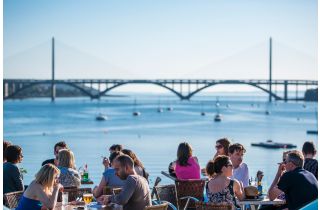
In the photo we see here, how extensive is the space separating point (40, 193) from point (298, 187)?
1.70 metres

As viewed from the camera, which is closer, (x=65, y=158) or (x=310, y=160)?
(x=65, y=158)

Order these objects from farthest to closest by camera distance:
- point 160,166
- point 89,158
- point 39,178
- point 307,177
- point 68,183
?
point 89,158 < point 160,166 < point 68,183 < point 307,177 < point 39,178

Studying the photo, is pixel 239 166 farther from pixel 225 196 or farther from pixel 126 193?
pixel 126 193

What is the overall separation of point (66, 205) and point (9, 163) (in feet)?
2.97

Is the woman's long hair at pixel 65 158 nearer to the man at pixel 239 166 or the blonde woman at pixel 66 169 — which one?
the blonde woman at pixel 66 169

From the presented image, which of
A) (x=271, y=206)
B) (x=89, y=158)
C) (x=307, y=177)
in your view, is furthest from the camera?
(x=89, y=158)

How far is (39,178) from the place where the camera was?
14.8 ft

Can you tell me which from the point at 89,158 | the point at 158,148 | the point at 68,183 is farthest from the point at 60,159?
the point at 158,148

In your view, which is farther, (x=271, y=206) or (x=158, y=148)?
(x=158, y=148)

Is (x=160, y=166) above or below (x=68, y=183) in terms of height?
below

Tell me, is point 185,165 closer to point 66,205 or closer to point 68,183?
point 68,183

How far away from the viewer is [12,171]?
5516 mm

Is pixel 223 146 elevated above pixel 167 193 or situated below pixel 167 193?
above

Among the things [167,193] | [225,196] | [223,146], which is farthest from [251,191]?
[223,146]
